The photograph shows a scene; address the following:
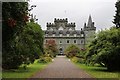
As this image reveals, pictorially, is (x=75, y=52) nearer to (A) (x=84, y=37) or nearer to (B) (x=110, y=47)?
(A) (x=84, y=37)

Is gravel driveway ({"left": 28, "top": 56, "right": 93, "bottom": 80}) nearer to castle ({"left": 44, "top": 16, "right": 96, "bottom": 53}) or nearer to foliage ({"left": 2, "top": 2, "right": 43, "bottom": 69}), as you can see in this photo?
foliage ({"left": 2, "top": 2, "right": 43, "bottom": 69})

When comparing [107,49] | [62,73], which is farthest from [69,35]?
[62,73]

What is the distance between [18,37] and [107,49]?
825cm

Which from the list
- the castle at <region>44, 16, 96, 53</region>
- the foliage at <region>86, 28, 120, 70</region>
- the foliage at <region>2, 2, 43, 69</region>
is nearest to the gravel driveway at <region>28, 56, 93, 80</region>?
the foliage at <region>86, 28, 120, 70</region>

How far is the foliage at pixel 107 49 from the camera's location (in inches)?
1294

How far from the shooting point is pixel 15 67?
35.8m

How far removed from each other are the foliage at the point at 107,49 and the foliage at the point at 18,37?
252 inches

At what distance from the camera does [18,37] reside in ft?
109

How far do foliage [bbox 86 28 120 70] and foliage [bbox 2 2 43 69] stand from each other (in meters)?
6.39

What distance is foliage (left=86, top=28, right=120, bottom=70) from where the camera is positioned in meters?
32.9

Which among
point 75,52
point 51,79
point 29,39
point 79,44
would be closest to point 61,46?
point 79,44

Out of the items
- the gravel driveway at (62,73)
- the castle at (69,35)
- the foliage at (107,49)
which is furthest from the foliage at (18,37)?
the castle at (69,35)

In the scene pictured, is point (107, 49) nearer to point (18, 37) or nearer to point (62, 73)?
point (62, 73)

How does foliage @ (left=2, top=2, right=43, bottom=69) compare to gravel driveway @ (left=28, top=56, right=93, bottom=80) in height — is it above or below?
above
